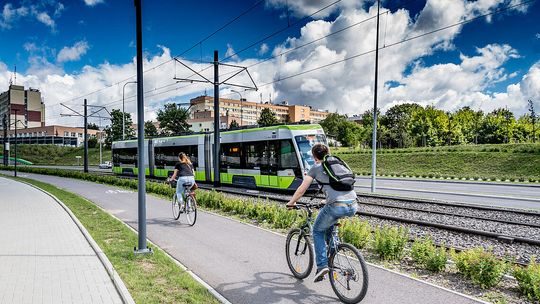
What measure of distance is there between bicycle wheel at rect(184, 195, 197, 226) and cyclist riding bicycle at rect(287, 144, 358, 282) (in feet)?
17.4

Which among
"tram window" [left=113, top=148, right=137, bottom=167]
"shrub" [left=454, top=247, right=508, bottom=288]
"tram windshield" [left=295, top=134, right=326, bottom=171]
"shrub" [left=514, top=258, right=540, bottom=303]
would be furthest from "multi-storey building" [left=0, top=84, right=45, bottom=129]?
"shrub" [left=514, top=258, right=540, bottom=303]

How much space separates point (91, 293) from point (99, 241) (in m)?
3.29

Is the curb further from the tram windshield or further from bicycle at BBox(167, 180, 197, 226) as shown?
the tram windshield

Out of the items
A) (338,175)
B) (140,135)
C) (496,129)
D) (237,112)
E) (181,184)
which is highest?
(237,112)

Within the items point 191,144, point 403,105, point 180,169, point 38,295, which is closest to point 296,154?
point 180,169

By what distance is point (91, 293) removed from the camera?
507 centimetres

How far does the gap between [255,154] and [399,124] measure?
→ 64.2 metres

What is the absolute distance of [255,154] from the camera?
61.5 feet

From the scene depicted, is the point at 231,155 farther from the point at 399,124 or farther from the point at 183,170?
the point at 399,124

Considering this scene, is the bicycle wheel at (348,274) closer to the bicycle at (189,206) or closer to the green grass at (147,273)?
the green grass at (147,273)

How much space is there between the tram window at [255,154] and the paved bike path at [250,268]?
299 inches

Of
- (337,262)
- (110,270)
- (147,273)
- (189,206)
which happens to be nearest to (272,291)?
(337,262)

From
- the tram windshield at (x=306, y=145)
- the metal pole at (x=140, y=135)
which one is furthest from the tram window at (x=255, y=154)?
the metal pole at (x=140, y=135)

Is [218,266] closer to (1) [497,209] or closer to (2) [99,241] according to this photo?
(2) [99,241]
